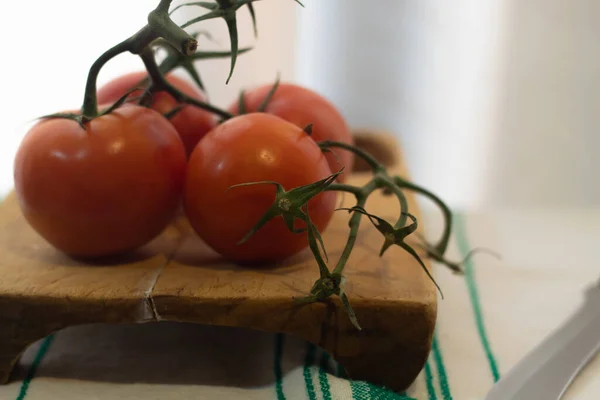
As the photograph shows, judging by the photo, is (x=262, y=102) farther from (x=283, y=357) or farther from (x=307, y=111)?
(x=283, y=357)

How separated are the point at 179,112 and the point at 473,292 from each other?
26cm

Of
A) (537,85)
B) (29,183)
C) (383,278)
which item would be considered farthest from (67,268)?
(537,85)

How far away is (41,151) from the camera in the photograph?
0.36 metres

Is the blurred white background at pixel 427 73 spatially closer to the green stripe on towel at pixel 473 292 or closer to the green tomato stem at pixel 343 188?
the green stripe on towel at pixel 473 292

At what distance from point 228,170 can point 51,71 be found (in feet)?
1.35

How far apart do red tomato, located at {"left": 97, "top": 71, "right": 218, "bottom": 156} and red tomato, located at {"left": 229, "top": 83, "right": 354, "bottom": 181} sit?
3cm

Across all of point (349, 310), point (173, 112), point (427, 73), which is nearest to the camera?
point (349, 310)

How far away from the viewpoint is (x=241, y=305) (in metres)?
0.35

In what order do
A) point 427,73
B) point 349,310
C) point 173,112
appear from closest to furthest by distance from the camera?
1. point 349,310
2. point 173,112
3. point 427,73

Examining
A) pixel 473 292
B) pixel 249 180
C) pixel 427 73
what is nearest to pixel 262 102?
pixel 249 180

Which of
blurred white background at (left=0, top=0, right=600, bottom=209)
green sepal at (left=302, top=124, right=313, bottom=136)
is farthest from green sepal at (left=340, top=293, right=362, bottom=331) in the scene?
blurred white background at (left=0, top=0, right=600, bottom=209)

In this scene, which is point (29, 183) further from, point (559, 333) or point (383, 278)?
point (559, 333)

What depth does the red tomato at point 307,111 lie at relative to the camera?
1.44ft

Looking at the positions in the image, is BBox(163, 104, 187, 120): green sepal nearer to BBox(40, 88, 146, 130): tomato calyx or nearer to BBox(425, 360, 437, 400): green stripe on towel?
BBox(40, 88, 146, 130): tomato calyx
